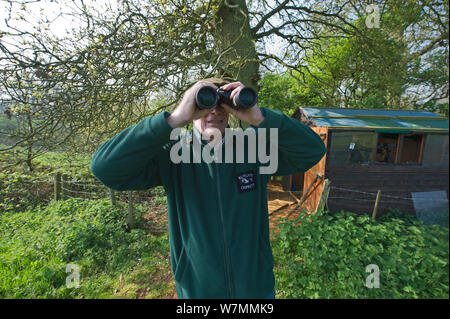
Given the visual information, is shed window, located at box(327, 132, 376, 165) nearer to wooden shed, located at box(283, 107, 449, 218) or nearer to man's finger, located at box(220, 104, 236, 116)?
wooden shed, located at box(283, 107, 449, 218)

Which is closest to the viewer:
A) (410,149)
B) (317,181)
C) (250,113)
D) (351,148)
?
(250,113)

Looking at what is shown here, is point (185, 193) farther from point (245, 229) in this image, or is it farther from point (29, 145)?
point (29, 145)

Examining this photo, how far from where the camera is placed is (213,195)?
1.30 m

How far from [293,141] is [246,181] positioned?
40 cm

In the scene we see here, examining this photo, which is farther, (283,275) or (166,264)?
(166,264)

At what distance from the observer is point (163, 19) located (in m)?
3.49

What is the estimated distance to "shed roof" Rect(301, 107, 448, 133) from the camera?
18.9 feet

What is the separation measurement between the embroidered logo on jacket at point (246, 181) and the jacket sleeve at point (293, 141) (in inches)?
10.2

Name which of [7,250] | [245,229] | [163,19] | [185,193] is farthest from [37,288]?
[163,19]

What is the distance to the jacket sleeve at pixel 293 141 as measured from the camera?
126cm

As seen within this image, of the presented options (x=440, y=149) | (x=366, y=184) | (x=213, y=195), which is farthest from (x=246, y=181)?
(x=366, y=184)

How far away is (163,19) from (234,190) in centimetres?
354

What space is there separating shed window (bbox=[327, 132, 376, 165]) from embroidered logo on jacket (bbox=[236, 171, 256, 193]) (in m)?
5.38

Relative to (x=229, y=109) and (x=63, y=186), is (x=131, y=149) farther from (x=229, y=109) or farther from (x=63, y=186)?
(x=63, y=186)
